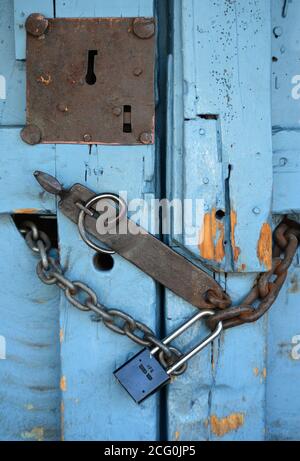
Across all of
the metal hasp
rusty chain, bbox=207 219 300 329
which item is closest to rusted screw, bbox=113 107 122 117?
the metal hasp

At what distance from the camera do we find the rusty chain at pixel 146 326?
3.93ft

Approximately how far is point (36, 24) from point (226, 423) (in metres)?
0.94

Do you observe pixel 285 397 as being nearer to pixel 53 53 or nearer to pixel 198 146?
pixel 198 146

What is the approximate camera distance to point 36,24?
1.18 metres

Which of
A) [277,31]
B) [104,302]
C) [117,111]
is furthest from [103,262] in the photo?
[277,31]

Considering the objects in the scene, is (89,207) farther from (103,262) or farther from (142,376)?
(142,376)

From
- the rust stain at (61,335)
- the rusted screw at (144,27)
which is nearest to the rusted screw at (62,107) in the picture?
the rusted screw at (144,27)

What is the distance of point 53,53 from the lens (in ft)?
3.92

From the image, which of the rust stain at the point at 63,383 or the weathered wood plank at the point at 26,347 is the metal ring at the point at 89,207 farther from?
the rust stain at the point at 63,383

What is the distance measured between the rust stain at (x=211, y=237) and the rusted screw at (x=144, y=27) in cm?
38

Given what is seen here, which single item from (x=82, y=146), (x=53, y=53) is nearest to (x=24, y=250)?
(x=82, y=146)

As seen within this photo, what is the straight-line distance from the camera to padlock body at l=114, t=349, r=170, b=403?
1204mm

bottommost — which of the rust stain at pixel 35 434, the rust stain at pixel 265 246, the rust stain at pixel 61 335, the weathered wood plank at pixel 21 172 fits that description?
the rust stain at pixel 35 434

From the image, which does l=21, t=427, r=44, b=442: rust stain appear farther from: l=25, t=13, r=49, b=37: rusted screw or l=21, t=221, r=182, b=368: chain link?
l=25, t=13, r=49, b=37: rusted screw
